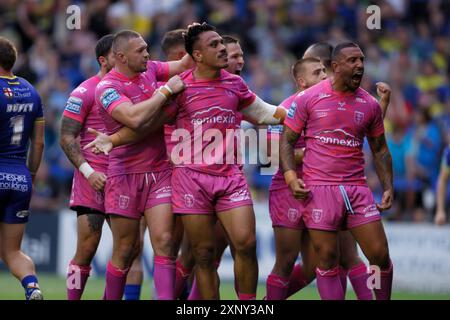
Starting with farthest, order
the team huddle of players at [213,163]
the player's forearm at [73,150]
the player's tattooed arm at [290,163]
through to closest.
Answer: the player's forearm at [73,150], the player's tattooed arm at [290,163], the team huddle of players at [213,163]

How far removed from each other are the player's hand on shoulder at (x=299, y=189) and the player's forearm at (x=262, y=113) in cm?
82

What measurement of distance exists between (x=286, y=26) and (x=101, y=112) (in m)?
10.9

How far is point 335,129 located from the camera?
9844 millimetres

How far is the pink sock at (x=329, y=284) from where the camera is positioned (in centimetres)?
981

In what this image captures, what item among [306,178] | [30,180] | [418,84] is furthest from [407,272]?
[30,180]

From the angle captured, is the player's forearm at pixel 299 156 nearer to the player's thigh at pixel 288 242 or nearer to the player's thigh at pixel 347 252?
the player's thigh at pixel 288 242

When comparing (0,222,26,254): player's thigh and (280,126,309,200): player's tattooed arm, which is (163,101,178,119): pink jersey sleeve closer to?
(280,126,309,200): player's tattooed arm

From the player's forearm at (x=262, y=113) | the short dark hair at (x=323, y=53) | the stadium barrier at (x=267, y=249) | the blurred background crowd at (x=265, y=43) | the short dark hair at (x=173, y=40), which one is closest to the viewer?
the player's forearm at (x=262, y=113)

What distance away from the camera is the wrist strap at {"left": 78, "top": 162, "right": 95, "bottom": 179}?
1031 cm

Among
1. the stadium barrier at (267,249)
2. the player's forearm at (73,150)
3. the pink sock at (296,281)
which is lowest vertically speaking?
the stadium barrier at (267,249)

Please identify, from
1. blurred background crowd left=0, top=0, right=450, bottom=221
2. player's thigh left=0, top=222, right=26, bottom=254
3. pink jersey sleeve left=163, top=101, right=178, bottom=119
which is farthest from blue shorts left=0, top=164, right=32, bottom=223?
blurred background crowd left=0, top=0, right=450, bottom=221

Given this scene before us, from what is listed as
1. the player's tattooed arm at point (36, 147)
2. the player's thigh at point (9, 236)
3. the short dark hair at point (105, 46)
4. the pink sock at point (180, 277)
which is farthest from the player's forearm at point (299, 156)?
the player's thigh at point (9, 236)

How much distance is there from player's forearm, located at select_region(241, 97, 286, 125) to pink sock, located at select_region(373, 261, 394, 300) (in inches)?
73.0
